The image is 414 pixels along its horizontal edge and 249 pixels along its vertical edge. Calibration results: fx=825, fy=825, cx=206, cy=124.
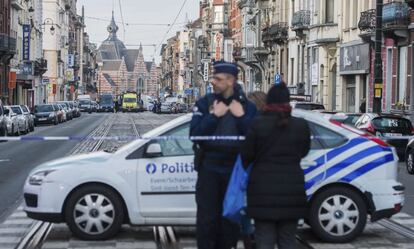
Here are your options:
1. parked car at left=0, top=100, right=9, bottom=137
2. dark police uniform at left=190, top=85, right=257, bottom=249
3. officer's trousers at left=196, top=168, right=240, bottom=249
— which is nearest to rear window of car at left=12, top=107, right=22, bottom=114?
parked car at left=0, top=100, right=9, bottom=137

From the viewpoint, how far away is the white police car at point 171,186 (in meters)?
9.73

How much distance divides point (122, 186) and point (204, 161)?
2.76m

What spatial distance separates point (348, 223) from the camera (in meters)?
9.78

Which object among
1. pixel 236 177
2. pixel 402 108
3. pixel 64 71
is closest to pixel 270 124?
pixel 236 177

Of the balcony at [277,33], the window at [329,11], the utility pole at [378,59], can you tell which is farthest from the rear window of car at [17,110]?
the balcony at [277,33]

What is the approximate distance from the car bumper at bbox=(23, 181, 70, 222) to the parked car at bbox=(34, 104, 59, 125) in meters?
44.8

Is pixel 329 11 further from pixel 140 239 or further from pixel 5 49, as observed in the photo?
pixel 140 239

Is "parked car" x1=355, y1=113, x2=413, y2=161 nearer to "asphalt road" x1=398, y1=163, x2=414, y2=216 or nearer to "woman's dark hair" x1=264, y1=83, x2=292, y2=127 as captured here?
"asphalt road" x1=398, y1=163, x2=414, y2=216

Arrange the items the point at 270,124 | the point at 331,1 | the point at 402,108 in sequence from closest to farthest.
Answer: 1. the point at 270,124
2. the point at 402,108
3. the point at 331,1

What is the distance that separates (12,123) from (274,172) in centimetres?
3207

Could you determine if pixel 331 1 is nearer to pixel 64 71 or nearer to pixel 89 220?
pixel 89 220

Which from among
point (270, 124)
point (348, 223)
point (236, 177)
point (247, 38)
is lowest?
point (348, 223)

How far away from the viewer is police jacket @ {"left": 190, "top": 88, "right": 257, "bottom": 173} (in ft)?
23.3

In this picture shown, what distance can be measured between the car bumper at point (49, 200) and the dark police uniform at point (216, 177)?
3106 millimetres
